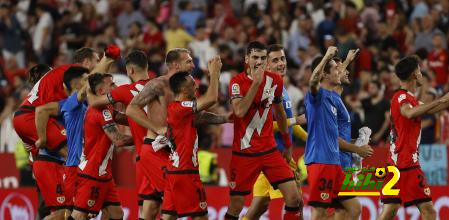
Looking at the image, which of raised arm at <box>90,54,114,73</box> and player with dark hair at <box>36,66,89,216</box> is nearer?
raised arm at <box>90,54,114,73</box>

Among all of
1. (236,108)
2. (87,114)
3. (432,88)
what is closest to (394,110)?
(236,108)

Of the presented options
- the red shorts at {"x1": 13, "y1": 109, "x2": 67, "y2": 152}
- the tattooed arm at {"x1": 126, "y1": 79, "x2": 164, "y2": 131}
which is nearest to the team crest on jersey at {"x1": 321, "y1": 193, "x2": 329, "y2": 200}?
the tattooed arm at {"x1": 126, "y1": 79, "x2": 164, "y2": 131}

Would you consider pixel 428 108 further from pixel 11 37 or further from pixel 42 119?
pixel 11 37

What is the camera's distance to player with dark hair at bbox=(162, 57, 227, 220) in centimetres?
1477

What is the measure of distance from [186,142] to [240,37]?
13020mm

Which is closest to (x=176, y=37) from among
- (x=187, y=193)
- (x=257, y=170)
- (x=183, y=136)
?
(x=257, y=170)

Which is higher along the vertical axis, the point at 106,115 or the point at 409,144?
the point at 106,115

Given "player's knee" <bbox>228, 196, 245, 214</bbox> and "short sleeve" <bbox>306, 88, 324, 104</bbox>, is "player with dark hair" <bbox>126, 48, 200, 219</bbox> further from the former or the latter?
"short sleeve" <bbox>306, 88, 324, 104</bbox>

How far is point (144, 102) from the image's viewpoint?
50.9 ft

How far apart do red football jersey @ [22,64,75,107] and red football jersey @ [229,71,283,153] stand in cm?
274

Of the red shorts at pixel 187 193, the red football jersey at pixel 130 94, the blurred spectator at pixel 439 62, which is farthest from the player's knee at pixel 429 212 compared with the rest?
the blurred spectator at pixel 439 62

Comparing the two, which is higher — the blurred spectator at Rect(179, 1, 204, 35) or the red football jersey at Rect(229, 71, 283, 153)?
the blurred spectator at Rect(179, 1, 204, 35)

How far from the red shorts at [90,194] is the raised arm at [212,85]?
7.34ft

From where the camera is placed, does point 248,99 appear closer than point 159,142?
Yes
